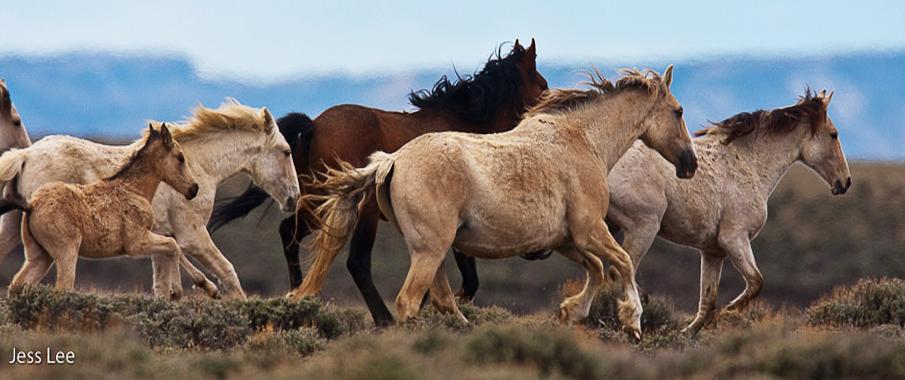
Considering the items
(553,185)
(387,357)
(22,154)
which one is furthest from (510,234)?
(22,154)

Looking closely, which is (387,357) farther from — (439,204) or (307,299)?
(307,299)

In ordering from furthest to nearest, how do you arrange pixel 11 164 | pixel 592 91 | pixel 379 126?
pixel 379 126 → pixel 11 164 → pixel 592 91

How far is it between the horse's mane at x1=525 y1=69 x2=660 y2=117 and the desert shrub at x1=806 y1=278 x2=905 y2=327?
2734 millimetres

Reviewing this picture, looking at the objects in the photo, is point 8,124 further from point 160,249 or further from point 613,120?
point 613,120

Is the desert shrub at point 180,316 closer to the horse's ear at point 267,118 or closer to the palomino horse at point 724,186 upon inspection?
the horse's ear at point 267,118

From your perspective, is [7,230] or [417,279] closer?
[417,279]

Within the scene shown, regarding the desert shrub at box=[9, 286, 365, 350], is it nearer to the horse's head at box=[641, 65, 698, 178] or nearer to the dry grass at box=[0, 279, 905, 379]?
the dry grass at box=[0, 279, 905, 379]

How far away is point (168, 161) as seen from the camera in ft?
41.8

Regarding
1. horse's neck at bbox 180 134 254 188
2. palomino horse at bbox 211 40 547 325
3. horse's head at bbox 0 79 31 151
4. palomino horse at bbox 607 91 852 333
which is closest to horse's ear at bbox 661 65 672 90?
palomino horse at bbox 607 91 852 333

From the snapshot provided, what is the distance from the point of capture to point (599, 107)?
40.6 feet

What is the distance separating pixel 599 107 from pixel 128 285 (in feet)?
81.3

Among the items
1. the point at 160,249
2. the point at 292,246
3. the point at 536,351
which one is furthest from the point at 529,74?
the point at 536,351

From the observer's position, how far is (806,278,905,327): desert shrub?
44.3ft

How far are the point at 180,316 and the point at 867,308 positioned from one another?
19.9ft
